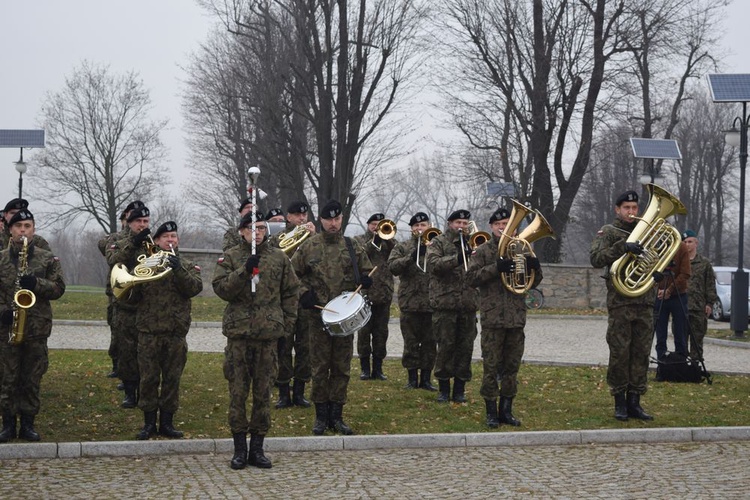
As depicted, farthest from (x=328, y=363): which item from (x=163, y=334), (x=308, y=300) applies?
(x=163, y=334)

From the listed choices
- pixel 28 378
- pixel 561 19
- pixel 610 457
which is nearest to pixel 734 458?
pixel 610 457

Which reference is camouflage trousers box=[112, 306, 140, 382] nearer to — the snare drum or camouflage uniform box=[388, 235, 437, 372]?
the snare drum

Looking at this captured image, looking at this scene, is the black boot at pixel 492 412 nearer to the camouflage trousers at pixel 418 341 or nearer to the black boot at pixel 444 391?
the black boot at pixel 444 391

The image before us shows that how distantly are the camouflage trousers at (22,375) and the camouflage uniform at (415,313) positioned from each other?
4505mm

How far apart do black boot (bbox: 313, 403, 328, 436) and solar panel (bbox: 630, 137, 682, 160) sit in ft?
64.4

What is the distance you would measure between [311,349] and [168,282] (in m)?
1.54

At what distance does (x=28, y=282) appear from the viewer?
8977 millimetres

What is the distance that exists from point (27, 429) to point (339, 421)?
2.92 meters

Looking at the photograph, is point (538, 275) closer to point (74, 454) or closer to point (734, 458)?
point (734, 458)

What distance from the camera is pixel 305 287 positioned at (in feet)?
32.5

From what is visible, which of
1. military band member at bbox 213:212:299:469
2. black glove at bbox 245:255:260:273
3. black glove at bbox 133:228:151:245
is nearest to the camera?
black glove at bbox 245:255:260:273

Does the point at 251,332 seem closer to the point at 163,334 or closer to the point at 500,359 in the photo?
the point at 163,334

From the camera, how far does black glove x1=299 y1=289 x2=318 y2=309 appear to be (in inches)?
376

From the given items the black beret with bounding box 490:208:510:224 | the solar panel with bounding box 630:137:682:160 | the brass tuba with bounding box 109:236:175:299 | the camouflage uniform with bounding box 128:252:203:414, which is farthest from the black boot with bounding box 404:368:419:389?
the solar panel with bounding box 630:137:682:160
